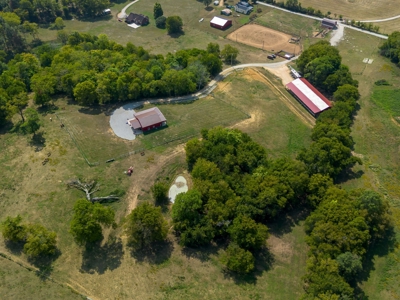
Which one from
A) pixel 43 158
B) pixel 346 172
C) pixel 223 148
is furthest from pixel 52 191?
pixel 346 172

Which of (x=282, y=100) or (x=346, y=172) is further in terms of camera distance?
(x=282, y=100)

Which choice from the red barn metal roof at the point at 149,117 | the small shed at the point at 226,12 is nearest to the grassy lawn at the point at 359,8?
the small shed at the point at 226,12

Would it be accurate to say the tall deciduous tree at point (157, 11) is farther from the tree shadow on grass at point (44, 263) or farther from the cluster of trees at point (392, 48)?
the tree shadow on grass at point (44, 263)

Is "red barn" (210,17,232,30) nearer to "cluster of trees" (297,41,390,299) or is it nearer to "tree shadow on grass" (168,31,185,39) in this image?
"tree shadow on grass" (168,31,185,39)

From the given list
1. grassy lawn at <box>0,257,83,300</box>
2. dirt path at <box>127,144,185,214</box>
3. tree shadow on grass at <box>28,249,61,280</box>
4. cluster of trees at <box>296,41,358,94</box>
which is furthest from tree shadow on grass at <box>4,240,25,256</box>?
cluster of trees at <box>296,41,358,94</box>

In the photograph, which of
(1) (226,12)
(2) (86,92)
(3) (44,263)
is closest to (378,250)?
(3) (44,263)

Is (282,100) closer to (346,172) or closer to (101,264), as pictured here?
(346,172)

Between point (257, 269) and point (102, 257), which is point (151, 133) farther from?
point (257, 269)
